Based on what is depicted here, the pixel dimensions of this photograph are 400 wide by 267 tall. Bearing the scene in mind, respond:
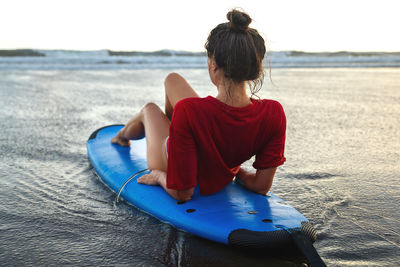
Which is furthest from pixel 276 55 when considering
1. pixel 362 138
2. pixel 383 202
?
pixel 383 202

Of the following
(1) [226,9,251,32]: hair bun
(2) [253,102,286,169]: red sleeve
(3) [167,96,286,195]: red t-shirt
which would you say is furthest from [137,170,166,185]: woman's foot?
(1) [226,9,251,32]: hair bun

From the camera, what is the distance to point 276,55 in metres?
24.6

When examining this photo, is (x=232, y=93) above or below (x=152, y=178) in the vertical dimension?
above

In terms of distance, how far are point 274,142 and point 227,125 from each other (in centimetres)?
34

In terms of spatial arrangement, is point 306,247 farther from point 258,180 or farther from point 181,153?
point 181,153

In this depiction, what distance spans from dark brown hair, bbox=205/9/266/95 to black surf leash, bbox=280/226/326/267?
77 cm

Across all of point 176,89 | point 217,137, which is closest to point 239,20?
point 217,137

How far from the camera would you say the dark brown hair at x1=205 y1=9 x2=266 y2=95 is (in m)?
1.87

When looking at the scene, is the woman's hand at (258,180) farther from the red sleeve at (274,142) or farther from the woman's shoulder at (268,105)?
the woman's shoulder at (268,105)

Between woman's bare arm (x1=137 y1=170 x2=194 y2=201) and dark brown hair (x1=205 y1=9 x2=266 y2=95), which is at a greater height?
dark brown hair (x1=205 y1=9 x2=266 y2=95)

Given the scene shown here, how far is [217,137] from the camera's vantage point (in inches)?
82.6

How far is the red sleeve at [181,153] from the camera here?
2.02 metres

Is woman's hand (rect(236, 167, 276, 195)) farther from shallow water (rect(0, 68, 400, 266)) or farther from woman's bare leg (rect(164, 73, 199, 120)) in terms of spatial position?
woman's bare leg (rect(164, 73, 199, 120))

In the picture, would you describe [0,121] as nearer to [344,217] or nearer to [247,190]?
[247,190]
